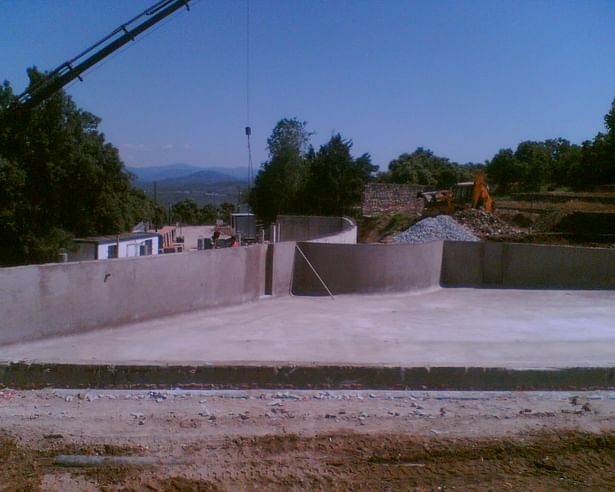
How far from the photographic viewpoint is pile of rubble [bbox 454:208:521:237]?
33344 mm

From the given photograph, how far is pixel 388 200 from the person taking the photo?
45500 mm

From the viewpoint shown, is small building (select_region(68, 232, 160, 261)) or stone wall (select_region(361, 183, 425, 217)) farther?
stone wall (select_region(361, 183, 425, 217))

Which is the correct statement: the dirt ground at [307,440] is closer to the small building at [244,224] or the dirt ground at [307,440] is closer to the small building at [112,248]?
the small building at [112,248]

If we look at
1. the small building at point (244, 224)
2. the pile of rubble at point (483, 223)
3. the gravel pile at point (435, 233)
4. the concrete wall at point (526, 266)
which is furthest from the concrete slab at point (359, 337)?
the pile of rubble at point (483, 223)

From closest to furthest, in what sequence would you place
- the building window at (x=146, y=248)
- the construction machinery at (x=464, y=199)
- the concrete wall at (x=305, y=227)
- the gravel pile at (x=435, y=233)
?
1. the gravel pile at (x=435, y=233)
2. the concrete wall at (x=305, y=227)
3. the building window at (x=146, y=248)
4. the construction machinery at (x=464, y=199)

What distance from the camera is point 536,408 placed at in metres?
6.70

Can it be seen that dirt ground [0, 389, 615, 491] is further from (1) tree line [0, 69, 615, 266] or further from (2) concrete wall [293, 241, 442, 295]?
(1) tree line [0, 69, 615, 266]

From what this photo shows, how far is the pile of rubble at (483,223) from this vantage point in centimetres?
3334

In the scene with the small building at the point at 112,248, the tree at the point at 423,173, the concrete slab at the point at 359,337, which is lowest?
the small building at the point at 112,248

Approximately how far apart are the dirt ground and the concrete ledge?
0.22 metres

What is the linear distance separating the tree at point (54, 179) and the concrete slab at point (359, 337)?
2546 centimetres

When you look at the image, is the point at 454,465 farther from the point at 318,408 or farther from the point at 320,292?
the point at 320,292

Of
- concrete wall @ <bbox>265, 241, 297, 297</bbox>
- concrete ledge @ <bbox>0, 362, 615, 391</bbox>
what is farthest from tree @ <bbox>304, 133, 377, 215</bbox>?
concrete ledge @ <bbox>0, 362, 615, 391</bbox>

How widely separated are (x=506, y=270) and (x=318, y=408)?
10.6 metres
